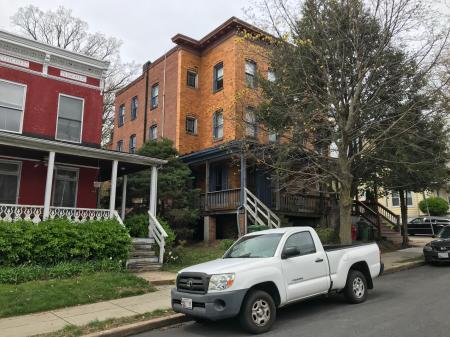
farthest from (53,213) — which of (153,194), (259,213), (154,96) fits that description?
(154,96)

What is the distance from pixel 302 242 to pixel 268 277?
56.7 inches

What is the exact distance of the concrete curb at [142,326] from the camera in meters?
7.55

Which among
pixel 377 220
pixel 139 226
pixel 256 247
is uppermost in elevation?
pixel 377 220

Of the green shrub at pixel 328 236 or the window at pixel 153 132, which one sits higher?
the window at pixel 153 132

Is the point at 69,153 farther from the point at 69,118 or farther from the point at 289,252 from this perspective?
the point at 289,252

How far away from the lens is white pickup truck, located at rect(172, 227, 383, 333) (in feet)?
23.1

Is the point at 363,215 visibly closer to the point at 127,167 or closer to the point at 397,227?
the point at 397,227

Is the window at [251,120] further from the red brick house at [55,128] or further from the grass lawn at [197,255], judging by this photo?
the grass lawn at [197,255]

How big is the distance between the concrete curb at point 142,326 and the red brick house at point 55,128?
7008mm

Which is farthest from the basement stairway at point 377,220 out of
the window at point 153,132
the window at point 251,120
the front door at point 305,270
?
the front door at point 305,270

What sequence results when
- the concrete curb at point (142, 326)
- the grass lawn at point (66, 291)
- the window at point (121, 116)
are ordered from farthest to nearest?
the window at point (121, 116)
the grass lawn at point (66, 291)
the concrete curb at point (142, 326)

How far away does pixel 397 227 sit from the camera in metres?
24.6

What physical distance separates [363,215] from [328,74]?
1118 centimetres

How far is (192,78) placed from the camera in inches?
1037
